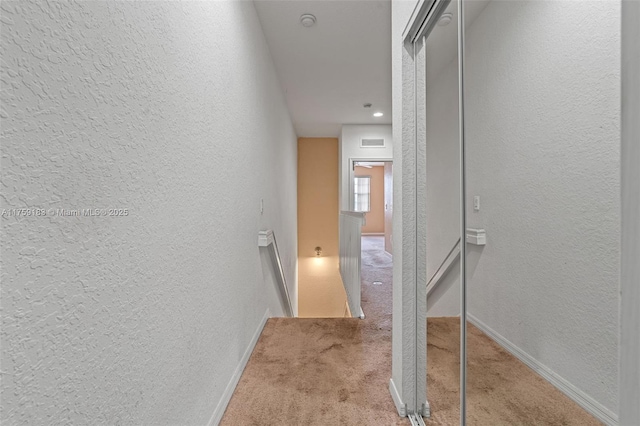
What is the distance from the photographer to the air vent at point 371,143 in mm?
5927

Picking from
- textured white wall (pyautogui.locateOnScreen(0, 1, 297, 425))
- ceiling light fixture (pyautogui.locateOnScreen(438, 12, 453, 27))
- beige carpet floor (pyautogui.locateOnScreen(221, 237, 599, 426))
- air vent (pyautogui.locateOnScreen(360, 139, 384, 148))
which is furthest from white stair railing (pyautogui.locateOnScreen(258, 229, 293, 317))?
air vent (pyautogui.locateOnScreen(360, 139, 384, 148))


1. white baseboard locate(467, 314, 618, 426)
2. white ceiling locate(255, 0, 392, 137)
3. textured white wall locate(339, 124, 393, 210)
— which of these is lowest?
white baseboard locate(467, 314, 618, 426)

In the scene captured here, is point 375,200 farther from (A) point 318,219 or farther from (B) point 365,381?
(B) point 365,381

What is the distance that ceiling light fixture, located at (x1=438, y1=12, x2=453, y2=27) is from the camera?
1176 millimetres

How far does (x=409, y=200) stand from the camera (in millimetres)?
1562

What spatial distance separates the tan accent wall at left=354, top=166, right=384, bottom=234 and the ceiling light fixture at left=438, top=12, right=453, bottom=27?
10.2 meters

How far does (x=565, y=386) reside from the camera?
576 millimetres

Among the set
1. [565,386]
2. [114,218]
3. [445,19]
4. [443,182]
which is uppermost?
[445,19]

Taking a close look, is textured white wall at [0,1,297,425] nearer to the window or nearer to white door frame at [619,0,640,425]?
white door frame at [619,0,640,425]

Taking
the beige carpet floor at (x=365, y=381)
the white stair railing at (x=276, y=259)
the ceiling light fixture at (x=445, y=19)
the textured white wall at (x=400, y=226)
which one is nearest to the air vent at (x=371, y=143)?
the white stair railing at (x=276, y=259)

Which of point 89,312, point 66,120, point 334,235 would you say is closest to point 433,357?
point 89,312

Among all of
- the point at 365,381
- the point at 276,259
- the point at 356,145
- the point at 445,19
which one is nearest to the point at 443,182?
the point at 445,19

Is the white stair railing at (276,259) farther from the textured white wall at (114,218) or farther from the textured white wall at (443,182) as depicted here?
the textured white wall at (443,182)

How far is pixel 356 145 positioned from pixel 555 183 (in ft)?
18.0
